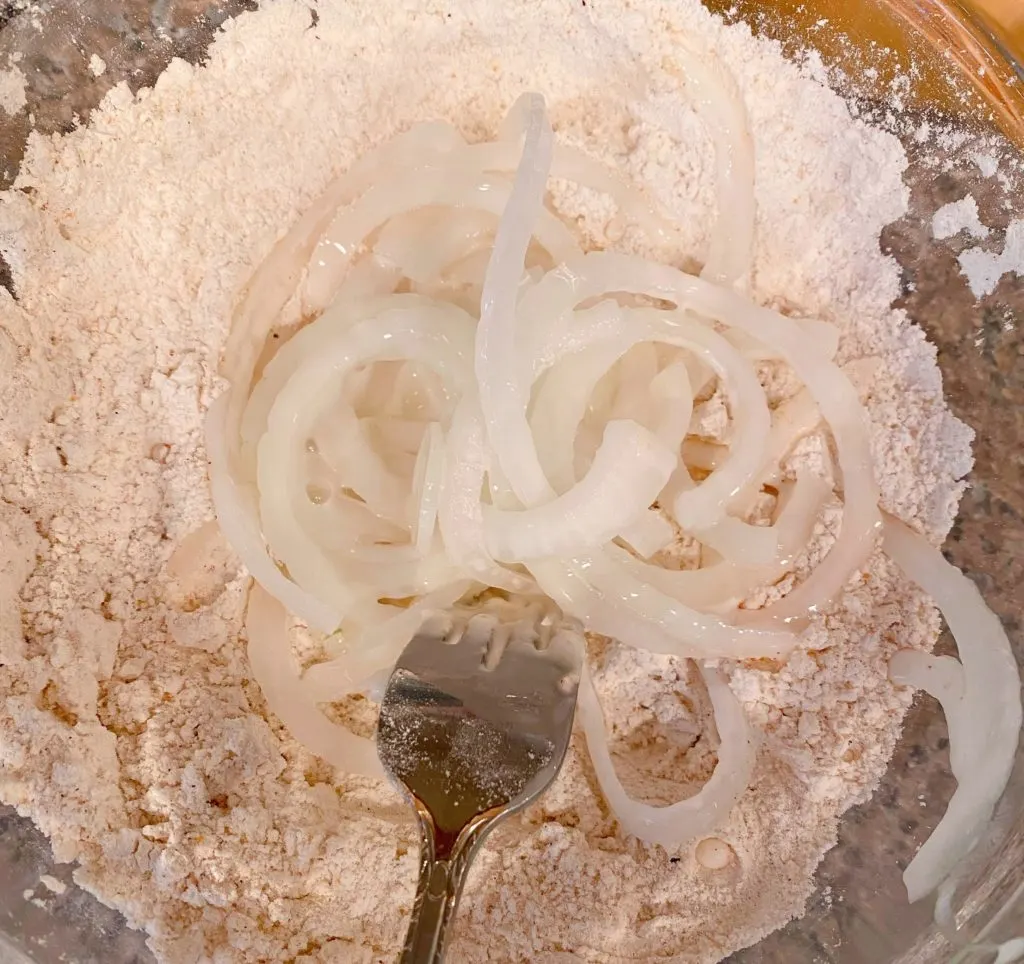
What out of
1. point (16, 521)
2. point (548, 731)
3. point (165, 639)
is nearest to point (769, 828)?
point (548, 731)

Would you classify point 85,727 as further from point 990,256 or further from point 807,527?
point 990,256

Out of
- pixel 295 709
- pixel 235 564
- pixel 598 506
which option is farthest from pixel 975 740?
pixel 235 564

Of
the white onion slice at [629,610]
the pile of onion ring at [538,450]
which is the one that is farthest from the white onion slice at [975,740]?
the white onion slice at [629,610]

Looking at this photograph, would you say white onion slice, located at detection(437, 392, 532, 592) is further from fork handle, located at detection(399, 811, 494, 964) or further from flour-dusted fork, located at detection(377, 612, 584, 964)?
fork handle, located at detection(399, 811, 494, 964)

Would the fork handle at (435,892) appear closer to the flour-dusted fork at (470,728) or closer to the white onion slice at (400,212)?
the flour-dusted fork at (470,728)

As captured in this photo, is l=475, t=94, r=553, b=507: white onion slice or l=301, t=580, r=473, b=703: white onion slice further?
l=301, t=580, r=473, b=703: white onion slice

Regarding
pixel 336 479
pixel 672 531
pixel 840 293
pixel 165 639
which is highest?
pixel 840 293

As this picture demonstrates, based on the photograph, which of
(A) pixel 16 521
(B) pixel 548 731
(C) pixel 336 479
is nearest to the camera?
(B) pixel 548 731

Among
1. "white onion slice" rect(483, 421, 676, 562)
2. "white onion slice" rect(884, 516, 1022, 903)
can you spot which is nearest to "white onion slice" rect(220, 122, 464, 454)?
"white onion slice" rect(483, 421, 676, 562)
